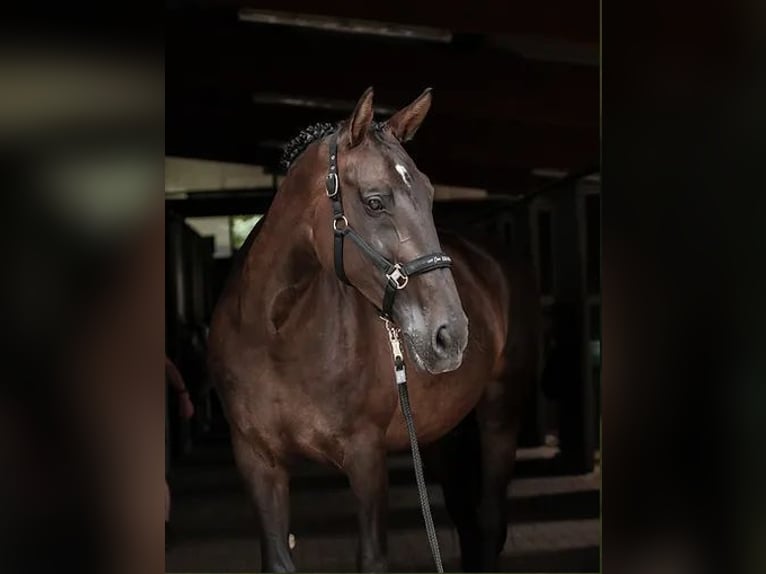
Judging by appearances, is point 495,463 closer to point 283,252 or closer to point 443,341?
point 443,341

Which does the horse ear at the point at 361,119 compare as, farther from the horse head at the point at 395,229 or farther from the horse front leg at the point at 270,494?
the horse front leg at the point at 270,494

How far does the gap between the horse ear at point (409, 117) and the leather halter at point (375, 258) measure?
0.18m

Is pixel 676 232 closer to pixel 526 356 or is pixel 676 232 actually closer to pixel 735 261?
pixel 735 261

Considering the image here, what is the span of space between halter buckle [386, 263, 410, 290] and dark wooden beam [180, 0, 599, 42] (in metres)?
1.01

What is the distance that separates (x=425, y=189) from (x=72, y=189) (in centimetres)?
112

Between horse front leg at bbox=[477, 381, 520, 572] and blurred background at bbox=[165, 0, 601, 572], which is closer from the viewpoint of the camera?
blurred background at bbox=[165, 0, 601, 572]

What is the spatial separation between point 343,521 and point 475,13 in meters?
1.79

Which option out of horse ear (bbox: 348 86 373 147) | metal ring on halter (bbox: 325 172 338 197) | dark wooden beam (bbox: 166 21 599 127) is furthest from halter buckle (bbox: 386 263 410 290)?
dark wooden beam (bbox: 166 21 599 127)

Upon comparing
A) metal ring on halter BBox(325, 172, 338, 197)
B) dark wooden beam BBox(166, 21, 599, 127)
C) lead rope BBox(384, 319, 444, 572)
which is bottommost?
lead rope BBox(384, 319, 444, 572)

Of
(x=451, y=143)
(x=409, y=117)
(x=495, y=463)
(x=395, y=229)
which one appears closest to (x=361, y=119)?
(x=409, y=117)

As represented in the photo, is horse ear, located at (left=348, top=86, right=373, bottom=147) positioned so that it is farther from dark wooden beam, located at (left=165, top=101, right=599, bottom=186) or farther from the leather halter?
dark wooden beam, located at (left=165, top=101, right=599, bottom=186)

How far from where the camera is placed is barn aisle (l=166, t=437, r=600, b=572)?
3.43m

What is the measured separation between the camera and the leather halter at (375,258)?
277cm

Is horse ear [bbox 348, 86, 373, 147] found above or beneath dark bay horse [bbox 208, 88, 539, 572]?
above
